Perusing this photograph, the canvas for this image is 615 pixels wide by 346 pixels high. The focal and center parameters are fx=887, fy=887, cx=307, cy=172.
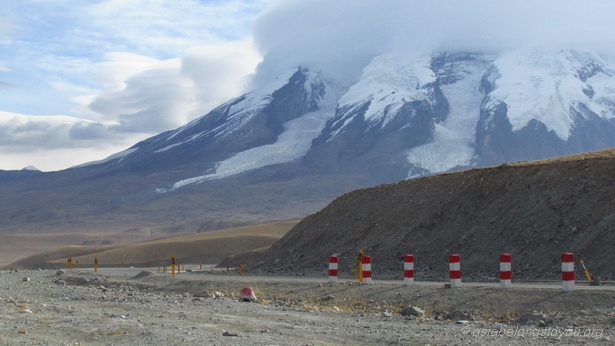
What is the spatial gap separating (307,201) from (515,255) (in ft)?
536

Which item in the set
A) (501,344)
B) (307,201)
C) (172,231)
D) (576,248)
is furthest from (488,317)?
(307,201)

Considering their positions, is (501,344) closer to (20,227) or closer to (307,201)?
(307,201)

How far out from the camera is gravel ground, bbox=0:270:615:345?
40.4ft

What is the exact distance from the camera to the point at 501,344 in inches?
470

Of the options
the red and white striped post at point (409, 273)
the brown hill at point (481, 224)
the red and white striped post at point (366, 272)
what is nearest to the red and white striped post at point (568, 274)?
the red and white striped post at point (409, 273)

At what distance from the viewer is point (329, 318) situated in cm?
1508

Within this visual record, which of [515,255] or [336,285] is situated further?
[515,255]

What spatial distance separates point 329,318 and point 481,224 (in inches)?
602

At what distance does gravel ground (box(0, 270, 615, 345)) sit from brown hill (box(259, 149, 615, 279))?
7234 mm

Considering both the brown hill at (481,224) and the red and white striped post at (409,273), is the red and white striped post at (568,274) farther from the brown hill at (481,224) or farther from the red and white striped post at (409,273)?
the brown hill at (481,224)

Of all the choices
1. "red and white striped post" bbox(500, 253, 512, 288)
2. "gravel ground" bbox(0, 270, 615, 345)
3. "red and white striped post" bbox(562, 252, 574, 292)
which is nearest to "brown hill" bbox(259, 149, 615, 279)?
"red and white striped post" bbox(500, 253, 512, 288)

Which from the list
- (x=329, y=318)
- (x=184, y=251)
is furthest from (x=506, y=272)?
(x=184, y=251)

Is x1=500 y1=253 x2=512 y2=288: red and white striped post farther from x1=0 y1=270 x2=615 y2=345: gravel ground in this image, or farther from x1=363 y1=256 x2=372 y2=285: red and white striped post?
x1=363 y1=256 x2=372 y2=285: red and white striped post

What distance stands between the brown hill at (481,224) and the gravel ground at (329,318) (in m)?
7.23
